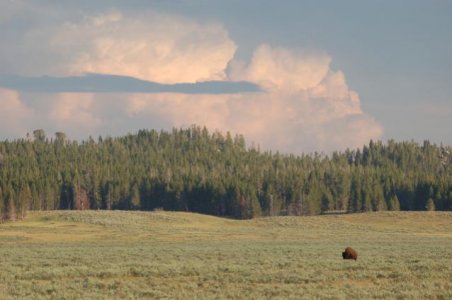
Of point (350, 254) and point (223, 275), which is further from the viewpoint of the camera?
point (350, 254)

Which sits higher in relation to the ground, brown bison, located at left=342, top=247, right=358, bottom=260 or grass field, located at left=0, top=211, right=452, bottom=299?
brown bison, located at left=342, top=247, right=358, bottom=260

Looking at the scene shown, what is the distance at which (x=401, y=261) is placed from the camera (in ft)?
137

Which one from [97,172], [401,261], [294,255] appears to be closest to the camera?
[401,261]

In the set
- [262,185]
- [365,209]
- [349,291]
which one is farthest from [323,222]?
[349,291]

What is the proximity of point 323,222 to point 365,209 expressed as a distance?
148 ft

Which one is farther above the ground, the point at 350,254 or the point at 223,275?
the point at 350,254

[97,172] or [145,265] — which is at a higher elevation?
[97,172]

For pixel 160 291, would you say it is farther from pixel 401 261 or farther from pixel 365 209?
pixel 365 209

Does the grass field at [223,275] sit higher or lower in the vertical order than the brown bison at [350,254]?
lower

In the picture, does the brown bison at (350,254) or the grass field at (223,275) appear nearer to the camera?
the grass field at (223,275)

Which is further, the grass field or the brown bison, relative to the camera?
the brown bison

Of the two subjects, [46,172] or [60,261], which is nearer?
[60,261]

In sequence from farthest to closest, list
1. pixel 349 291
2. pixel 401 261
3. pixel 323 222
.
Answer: pixel 323 222 < pixel 401 261 < pixel 349 291

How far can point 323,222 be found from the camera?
108750 millimetres
